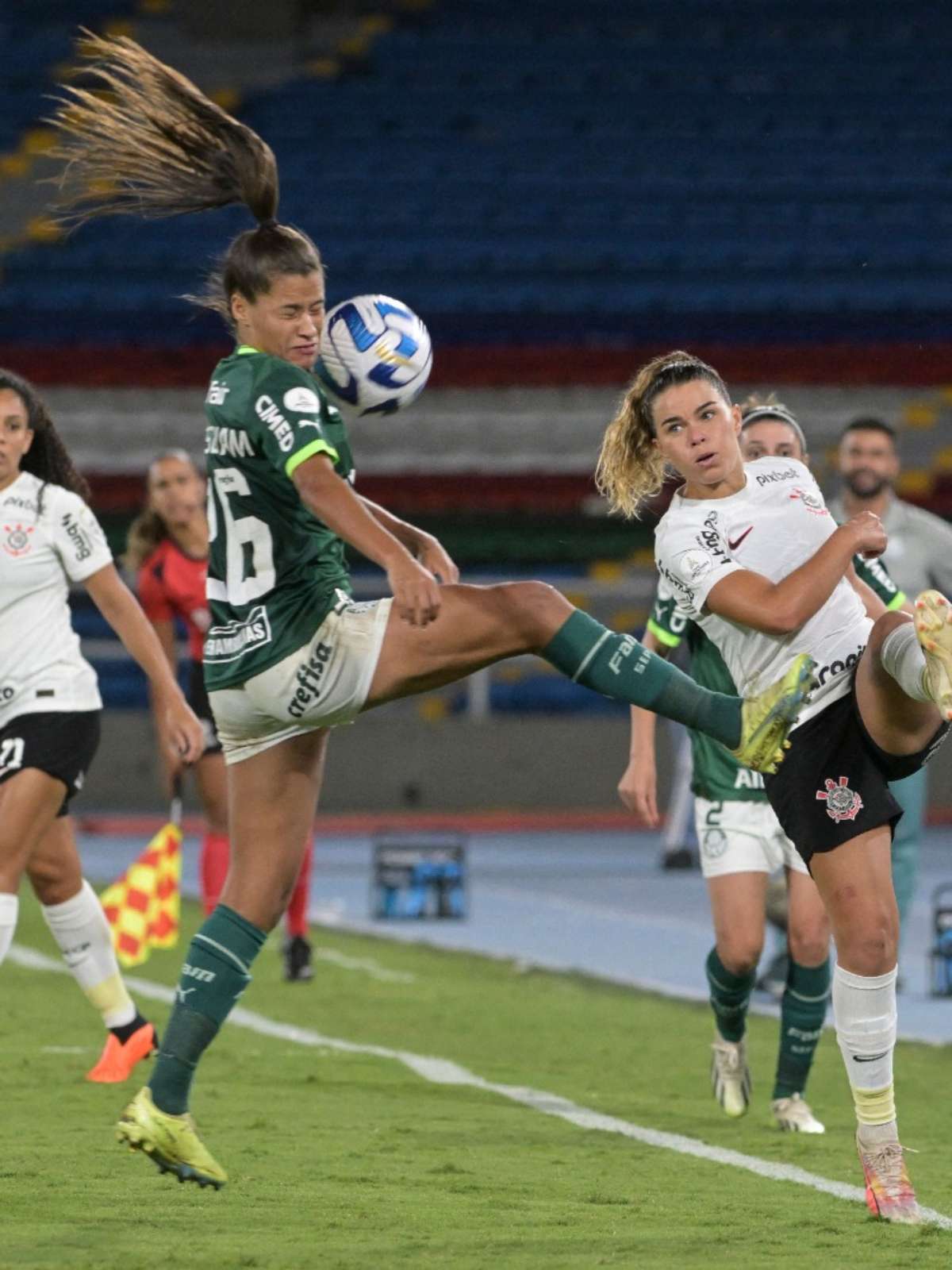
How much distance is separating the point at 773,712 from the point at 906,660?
312 millimetres

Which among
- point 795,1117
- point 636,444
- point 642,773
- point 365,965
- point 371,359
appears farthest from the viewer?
point 365,965

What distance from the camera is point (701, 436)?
536 cm

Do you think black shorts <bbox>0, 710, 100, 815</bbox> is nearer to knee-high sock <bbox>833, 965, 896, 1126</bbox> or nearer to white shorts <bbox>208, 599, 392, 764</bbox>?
white shorts <bbox>208, 599, 392, 764</bbox>

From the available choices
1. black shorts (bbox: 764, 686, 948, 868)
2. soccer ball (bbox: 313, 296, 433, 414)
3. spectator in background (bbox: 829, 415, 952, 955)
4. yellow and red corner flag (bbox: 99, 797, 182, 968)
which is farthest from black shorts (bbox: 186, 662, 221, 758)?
black shorts (bbox: 764, 686, 948, 868)

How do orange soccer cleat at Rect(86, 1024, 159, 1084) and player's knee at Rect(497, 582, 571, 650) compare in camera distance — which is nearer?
player's knee at Rect(497, 582, 571, 650)

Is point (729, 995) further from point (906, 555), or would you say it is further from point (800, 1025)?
point (906, 555)

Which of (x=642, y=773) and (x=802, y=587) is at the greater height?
(x=802, y=587)

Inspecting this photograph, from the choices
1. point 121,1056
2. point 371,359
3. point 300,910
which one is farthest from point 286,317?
point 300,910

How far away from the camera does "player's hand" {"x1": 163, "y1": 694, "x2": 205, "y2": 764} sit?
6.16m

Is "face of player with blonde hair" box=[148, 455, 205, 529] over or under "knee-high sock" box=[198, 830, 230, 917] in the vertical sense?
over

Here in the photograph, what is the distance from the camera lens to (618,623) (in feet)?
70.0

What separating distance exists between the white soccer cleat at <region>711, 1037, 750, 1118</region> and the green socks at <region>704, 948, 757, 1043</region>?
0.04 m

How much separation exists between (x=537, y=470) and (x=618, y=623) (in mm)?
2508

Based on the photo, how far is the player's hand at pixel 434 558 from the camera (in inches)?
209
